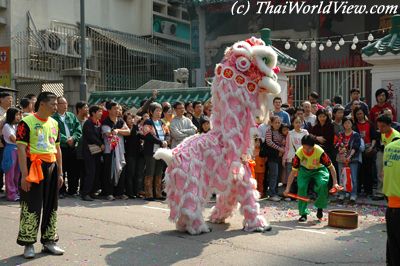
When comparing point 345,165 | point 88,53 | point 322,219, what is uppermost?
point 88,53

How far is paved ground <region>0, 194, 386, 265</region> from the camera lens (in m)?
5.65

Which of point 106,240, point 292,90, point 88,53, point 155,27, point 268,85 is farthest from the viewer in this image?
point 155,27

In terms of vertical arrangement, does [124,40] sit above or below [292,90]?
above

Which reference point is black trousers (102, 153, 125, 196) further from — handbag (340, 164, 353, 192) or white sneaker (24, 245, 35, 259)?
white sneaker (24, 245, 35, 259)

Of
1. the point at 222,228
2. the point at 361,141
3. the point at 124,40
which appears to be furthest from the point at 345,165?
the point at 124,40

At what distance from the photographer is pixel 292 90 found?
50.1 feet

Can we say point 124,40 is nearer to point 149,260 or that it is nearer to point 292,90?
point 292,90

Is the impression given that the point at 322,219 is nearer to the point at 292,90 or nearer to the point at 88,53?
the point at 292,90

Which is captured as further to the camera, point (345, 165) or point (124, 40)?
point (124, 40)

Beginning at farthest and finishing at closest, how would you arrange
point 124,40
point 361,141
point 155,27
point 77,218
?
point 155,27 < point 124,40 < point 361,141 < point 77,218

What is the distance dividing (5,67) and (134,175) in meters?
10.4

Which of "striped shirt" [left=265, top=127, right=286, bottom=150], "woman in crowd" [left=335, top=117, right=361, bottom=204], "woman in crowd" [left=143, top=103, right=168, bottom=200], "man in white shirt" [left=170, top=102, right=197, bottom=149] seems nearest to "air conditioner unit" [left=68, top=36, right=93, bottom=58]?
"man in white shirt" [left=170, top=102, right=197, bottom=149]

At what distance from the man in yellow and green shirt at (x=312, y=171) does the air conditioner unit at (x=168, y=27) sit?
20309 millimetres

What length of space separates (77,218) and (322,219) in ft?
11.3
